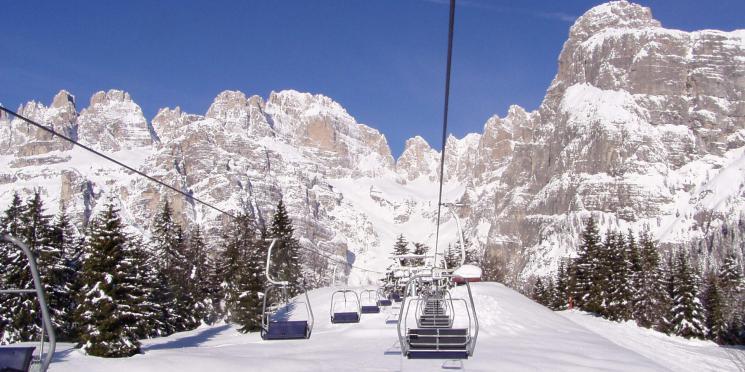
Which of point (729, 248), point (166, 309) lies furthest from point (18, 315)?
point (729, 248)

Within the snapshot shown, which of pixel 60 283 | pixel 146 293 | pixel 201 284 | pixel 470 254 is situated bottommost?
pixel 146 293

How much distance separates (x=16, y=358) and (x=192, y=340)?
134 ft

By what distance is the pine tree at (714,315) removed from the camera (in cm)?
5859

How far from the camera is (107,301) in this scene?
34.2m

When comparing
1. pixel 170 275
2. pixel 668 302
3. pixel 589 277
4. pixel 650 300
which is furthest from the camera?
pixel 589 277

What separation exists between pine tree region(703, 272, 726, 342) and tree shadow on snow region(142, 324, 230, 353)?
41.9 meters

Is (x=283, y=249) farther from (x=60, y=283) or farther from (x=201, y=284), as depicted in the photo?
(x=60, y=283)

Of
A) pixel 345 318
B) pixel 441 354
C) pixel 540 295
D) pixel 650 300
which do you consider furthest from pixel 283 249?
pixel 441 354

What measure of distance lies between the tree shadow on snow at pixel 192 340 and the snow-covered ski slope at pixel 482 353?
126cm

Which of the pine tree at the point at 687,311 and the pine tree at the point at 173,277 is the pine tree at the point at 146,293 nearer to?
the pine tree at the point at 173,277

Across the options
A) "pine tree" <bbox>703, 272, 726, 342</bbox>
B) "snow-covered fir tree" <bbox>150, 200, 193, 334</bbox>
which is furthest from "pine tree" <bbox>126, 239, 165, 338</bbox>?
"pine tree" <bbox>703, 272, 726, 342</bbox>

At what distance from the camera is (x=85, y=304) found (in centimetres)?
3459

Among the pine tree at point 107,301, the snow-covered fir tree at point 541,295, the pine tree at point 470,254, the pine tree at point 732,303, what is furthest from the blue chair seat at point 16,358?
the snow-covered fir tree at point 541,295

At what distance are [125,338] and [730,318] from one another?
1995 inches
